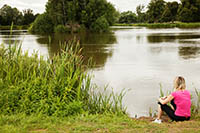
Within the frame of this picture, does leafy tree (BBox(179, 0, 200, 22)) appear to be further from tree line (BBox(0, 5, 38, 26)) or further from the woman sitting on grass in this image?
the woman sitting on grass

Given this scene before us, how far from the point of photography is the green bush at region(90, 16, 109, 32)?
139ft

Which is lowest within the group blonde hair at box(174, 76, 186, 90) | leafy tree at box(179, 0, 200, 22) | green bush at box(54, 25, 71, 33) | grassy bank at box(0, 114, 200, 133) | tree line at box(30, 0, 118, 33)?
grassy bank at box(0, 114, 200, 133)

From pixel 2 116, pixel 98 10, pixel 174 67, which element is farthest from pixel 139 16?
pixel 2 116

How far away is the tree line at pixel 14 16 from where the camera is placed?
6462 cm

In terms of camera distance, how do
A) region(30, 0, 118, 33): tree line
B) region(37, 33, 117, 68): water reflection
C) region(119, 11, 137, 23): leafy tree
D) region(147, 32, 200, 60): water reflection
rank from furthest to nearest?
1. region(119, 11, 137, 23): leafy tree
2. region(30, 0, 118, 33): tree line
3. region(147, 32, 200, 60): water reflection
4. region(37, 33, 117, 68): water reflection

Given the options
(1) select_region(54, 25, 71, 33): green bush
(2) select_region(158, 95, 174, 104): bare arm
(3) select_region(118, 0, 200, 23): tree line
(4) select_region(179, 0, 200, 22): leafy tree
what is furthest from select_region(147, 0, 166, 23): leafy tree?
(2) select_region(158, 95, 174, 104): bare arm

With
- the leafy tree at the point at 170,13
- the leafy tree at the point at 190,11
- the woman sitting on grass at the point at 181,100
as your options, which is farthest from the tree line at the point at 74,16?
the woman sitting on grass at the point at 181,100

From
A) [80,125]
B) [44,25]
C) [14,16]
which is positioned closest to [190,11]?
[44,25]

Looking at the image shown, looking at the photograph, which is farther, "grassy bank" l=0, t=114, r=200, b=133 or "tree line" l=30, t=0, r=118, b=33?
"tree line" l=30, t=0, r=118, b=33

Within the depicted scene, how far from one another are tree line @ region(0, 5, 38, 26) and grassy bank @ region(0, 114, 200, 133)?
6439 centimetres

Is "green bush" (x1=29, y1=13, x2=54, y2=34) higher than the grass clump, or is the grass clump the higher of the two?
"green bush" (x1=29, y1=13, x2=54, y2=34)

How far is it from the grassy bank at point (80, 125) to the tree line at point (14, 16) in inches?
2535

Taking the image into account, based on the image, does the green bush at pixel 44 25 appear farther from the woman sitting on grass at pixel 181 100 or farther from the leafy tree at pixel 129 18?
the leafy tree at pixel 129 18

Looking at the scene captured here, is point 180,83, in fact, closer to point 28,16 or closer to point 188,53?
point 188,53
